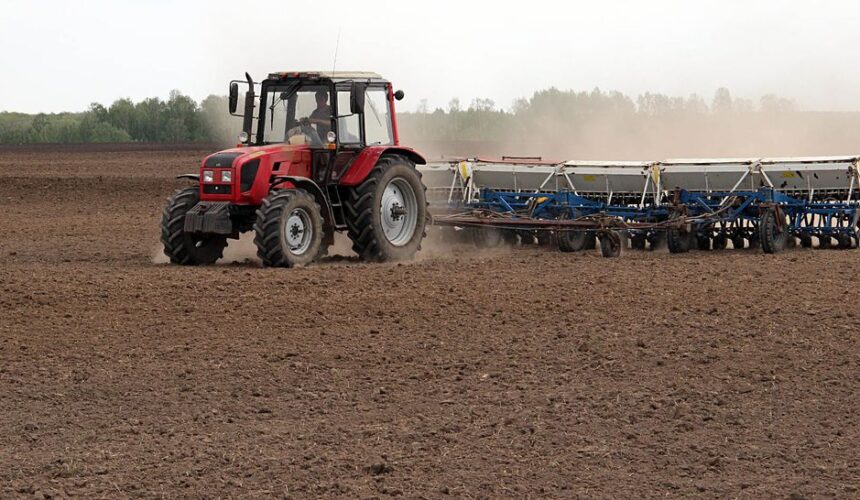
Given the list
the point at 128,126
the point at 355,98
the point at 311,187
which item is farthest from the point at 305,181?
the point at 128,126

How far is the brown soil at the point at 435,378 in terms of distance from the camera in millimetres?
6773

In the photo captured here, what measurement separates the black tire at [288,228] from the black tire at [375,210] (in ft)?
1.52

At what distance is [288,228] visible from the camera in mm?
13547

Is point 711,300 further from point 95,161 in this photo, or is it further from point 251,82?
point 95,161

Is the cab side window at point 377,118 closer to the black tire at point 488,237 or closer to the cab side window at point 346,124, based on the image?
the cab side window at point 346,124

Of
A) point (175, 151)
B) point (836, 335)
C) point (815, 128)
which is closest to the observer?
point (836, 335)

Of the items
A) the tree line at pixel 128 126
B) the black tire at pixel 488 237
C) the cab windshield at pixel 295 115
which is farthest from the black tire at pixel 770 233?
the tree line at pixel 128 126

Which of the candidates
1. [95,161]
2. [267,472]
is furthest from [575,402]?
[95,161]

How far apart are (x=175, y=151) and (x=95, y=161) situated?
5.43 meters

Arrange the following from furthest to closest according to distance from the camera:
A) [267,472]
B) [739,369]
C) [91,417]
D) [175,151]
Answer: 1. [175,151]
2. [739,369]
3. [91,417]
4. [267,472]

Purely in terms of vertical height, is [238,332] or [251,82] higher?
[251,82]

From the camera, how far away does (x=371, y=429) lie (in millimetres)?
7617

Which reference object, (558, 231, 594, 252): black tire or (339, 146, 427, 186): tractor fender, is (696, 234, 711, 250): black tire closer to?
(558, 231, 594, 252): black tire

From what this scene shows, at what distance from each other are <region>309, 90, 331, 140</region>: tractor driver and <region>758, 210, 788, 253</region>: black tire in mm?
A: 4967
